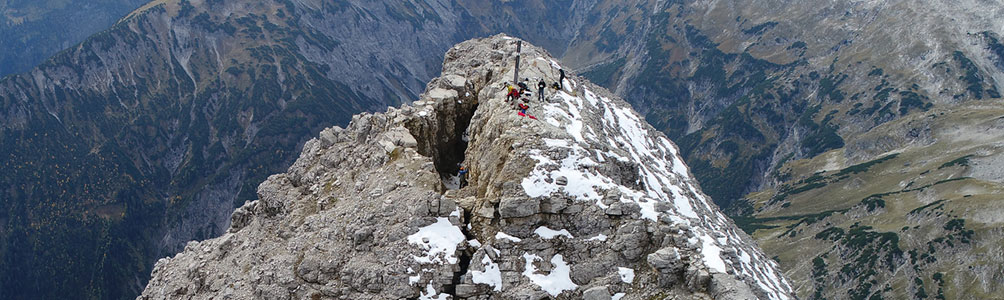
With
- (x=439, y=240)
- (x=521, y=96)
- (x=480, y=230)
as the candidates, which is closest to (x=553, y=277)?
(x=480, y=230)

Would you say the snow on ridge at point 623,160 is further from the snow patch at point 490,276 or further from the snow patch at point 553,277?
the snow patch at point 490,276

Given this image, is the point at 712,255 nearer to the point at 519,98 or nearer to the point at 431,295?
the point at 431,295

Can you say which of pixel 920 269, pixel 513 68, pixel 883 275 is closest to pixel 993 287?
pixel 920 269

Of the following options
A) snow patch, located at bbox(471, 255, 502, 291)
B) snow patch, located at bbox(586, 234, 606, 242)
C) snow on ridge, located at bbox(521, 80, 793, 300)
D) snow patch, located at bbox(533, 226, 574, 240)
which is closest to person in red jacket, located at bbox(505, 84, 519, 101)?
snow on ridge, located at bbox(521, 80, 793, 300)

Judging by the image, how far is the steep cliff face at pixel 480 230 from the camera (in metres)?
38.5

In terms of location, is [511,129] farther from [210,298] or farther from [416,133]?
[210,298]

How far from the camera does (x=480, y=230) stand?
4191cm

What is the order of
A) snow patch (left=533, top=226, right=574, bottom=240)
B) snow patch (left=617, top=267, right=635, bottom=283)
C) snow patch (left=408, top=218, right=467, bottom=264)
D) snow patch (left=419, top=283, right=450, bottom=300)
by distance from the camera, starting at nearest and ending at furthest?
1. snow patch (left=617, top=267, right=635, bottom=283)
2. snow patch (left=419, top=283, right=450, bottom=300)
3. snow patch (left=533, top=226, right=574, bottom=240)
4. snow patch (left=408, top=218, right=467, bottom=264)

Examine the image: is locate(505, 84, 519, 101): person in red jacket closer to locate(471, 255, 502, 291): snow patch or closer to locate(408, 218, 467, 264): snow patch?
locate(408, 218, 467, 264): snow patch

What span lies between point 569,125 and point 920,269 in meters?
176

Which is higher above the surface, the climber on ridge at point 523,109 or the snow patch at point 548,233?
the climber on ridge at point 523,109

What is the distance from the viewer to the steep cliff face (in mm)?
38500

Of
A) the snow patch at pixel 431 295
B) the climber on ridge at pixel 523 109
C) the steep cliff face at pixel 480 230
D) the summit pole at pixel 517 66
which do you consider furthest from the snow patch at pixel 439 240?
the summit pole at pixel 517 66

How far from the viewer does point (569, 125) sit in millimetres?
52344
